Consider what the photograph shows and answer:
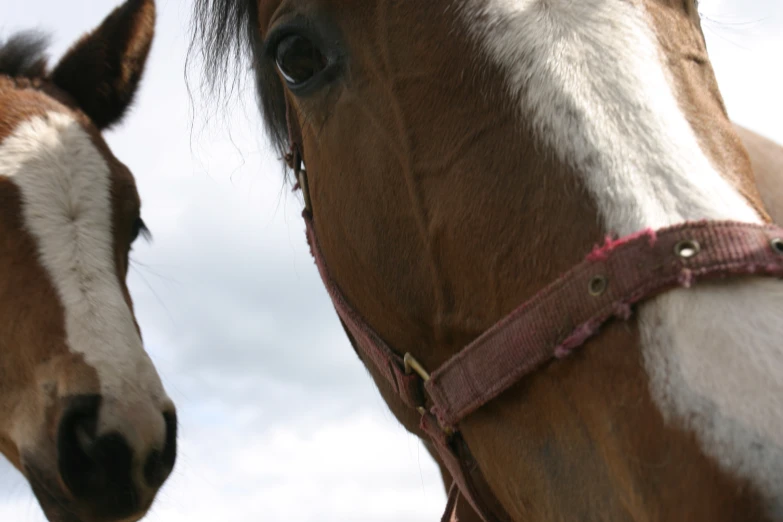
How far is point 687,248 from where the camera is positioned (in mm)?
1047

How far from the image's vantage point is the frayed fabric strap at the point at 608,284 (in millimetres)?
1039

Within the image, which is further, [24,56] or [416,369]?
[24,56]

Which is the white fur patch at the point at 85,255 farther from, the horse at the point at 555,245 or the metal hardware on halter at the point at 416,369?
the metal hardware on halter at the point at 416,369

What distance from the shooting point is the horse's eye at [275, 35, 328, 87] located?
1778 mm

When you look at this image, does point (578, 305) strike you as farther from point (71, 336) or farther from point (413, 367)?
point (71, 336)

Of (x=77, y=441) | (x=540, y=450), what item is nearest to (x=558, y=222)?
(x=540, y=450)

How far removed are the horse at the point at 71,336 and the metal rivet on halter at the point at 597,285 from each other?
225cm

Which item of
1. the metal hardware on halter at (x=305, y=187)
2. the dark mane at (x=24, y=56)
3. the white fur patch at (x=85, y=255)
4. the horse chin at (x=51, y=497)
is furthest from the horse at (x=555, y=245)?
the dark mane at (x=24, y=56)

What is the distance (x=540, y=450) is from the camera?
4.18ft

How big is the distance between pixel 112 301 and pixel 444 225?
2.17 meters

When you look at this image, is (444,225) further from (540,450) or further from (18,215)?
(18,215)

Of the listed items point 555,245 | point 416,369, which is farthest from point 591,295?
point 416,369

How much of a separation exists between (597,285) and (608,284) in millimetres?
20

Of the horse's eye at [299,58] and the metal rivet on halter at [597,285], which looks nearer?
the metal rivet on halter at [597,285]
